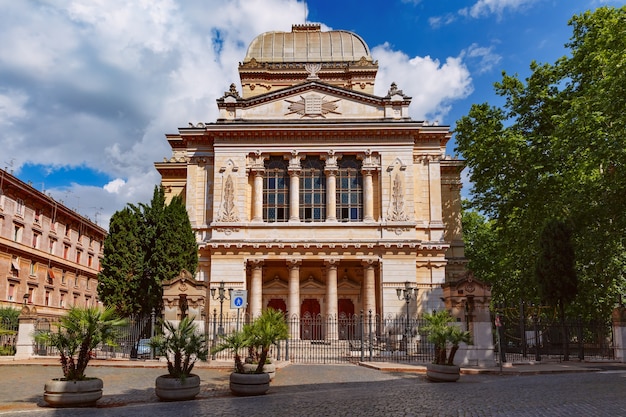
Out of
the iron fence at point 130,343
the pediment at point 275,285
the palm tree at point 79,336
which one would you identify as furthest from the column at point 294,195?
the palm tree at point 79,336

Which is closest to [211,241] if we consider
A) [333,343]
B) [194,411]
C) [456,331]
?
[333,343]

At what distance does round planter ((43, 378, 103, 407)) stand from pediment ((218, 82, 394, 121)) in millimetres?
27169

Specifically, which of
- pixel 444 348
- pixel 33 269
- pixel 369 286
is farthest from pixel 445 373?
pixel 33 269

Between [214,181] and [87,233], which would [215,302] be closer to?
[214,181]

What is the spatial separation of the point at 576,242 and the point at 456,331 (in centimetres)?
1426

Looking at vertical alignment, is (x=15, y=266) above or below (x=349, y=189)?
below

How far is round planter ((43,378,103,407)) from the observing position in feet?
39.2

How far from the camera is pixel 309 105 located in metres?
37.3

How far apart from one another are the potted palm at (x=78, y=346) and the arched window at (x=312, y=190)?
23.5 meters

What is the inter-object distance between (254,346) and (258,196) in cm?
2181

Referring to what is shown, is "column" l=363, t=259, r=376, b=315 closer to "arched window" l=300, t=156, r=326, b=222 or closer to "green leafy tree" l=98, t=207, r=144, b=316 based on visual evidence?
"arched window" l=300, t=156, r=326, b=222

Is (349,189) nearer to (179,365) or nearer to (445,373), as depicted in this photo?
(445,373)

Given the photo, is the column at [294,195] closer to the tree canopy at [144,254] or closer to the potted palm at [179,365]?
the tree canopy at [144,254]

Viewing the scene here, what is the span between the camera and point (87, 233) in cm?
5694
